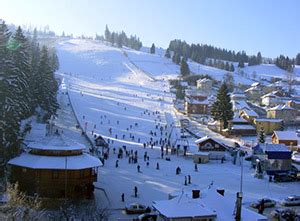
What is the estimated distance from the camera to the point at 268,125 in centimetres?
7181

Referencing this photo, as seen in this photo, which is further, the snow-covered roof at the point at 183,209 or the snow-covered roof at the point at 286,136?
the snow-covered roof at the point at 286,136

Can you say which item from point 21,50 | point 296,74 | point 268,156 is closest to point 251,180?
point 268,156

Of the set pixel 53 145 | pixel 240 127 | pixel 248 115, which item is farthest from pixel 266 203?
pixel 248 115

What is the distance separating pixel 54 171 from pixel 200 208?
10.6 metres

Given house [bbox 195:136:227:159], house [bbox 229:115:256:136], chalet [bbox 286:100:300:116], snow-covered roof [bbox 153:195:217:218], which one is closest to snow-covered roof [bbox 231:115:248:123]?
house [bbox 229:115:256:136]

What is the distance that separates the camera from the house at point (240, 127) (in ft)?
222

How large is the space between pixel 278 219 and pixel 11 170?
16202mm

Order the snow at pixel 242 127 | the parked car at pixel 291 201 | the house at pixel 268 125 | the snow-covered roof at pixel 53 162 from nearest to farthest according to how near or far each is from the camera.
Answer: the snow-covered roof at pixel 53 162, the parked car at pixel 291 201, the snow at pixel 242 127, the house at pixel 268 125

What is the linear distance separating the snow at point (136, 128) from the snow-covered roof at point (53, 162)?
9.53 feet

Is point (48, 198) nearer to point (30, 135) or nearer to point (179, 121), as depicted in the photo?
point (30, 135)

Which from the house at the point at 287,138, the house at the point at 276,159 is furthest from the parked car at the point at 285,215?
the house at the point at 287,138

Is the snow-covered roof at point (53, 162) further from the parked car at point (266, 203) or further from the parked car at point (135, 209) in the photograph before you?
the parked car at point (266, 203)

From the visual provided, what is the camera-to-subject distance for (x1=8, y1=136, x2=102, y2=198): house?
1181 inches

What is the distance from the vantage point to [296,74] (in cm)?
18075
